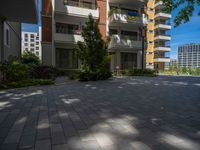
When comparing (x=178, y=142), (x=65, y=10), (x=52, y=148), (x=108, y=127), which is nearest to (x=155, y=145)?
(x=178, y=142)

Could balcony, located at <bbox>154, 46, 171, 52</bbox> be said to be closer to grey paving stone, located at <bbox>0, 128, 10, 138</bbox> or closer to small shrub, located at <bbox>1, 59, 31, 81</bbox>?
small shrub, located at <bbox>1, 59, 31, 81</bbox>

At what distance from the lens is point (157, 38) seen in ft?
114

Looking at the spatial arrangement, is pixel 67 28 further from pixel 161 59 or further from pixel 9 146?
pixel 161 59

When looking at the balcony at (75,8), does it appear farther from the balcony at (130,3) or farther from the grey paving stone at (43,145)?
the grey paving stone at (43,145)

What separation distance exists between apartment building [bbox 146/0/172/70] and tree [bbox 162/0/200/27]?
90.8 ft

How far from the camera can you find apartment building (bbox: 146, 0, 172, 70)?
3467 centimetres

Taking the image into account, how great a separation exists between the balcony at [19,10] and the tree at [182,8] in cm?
720

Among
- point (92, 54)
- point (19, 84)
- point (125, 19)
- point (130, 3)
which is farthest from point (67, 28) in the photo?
point (19, 84)

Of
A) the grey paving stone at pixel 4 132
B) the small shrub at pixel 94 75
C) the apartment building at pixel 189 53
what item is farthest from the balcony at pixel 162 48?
the grey paving stone at pixel 4 132

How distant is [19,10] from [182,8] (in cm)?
932

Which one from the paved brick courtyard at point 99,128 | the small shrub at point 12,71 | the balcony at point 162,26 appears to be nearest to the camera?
the paved brick courtyard at point 99,128

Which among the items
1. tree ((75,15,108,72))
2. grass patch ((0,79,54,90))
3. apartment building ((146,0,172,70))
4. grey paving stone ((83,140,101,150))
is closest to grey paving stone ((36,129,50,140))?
grey paving stone ((83,140,101,150))

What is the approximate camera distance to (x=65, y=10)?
15.6 m

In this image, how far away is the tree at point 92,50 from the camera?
11.4m
